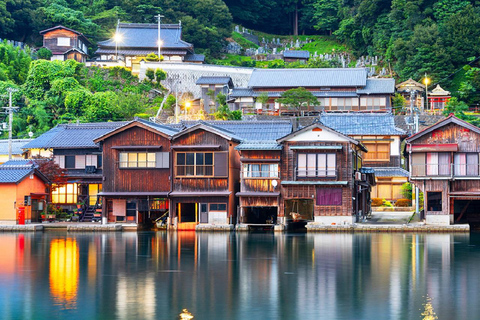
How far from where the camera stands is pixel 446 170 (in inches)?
1512

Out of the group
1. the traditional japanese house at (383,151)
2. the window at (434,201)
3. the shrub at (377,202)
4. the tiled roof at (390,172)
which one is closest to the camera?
the window at (434,201)

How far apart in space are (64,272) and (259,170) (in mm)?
16987

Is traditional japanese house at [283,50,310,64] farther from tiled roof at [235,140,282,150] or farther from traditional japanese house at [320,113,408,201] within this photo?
tiled roof at [235,140,282,150]

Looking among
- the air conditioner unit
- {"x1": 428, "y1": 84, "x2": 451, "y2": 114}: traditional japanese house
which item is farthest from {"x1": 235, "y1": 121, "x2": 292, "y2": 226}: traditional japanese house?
{"x1": 428, "y1": 84, "x2": 451, "y2": 114}: traditional japanese house

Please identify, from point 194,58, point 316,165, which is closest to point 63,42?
point 194,58

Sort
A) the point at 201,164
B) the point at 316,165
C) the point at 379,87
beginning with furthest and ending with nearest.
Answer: the point at 379,87 → the point at 201,164 → the point at 316,165

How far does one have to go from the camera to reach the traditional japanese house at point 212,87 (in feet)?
226

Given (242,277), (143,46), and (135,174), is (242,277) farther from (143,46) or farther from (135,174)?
(143,46)

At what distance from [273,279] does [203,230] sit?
1646 centimetres

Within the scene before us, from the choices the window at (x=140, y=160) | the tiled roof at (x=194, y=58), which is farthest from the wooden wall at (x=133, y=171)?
the tiled roof at (x=194, y=58)

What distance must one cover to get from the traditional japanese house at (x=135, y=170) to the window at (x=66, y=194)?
5.41 metres

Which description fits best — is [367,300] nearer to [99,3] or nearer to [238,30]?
[99,3]

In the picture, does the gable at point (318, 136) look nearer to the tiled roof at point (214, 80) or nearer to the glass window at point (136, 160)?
the glass window at point (136, 160)

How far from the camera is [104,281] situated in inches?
909
